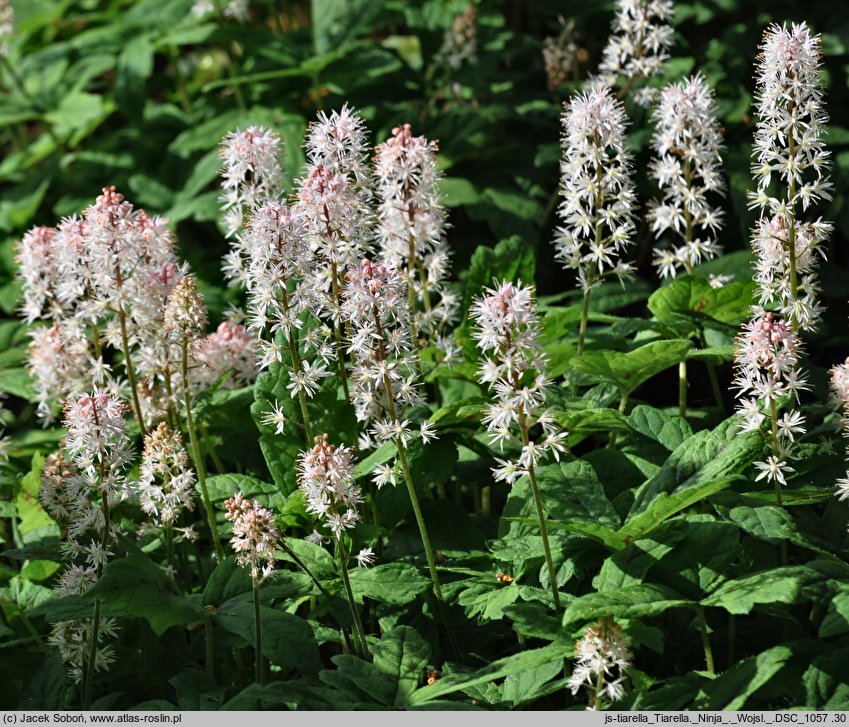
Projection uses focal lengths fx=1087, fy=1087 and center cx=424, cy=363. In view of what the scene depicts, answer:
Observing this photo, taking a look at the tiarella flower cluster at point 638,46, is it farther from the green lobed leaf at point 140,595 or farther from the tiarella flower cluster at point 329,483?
the green lobed leaf at point 140,595

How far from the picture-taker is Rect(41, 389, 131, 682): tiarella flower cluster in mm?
2605

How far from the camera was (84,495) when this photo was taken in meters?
2.79

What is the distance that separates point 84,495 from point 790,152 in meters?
1.99

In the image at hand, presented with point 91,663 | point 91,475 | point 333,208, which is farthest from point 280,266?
point 91,663

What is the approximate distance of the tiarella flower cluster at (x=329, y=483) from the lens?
2.50 meters

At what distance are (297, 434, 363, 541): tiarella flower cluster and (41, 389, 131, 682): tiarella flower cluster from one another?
0.50 metres

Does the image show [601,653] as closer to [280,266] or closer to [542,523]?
[542,523]

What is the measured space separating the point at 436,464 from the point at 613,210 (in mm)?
856

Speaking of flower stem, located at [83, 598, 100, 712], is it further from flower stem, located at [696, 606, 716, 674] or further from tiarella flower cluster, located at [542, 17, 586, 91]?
tiarella flower cluster, located at [542, 17, 586, 91]

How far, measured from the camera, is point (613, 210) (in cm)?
300

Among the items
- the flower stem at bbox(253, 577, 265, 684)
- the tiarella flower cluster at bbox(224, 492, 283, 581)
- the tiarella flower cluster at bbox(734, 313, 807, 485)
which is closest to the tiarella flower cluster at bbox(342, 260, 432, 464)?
the tiarella flower cluster at bbox(224, 492, 283, 581)

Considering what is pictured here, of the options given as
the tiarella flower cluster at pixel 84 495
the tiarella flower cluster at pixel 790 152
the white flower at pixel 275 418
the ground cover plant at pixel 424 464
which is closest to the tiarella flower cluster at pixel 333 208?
the ground cover plant at pixel 424 464

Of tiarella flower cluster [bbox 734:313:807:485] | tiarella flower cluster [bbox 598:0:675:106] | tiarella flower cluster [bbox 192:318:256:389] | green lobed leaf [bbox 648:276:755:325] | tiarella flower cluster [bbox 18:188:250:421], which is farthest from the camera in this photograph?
tiarella flower cluster [bbox 598:0:675:106]

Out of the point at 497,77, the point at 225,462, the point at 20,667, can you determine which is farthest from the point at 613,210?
the point at 497,77
